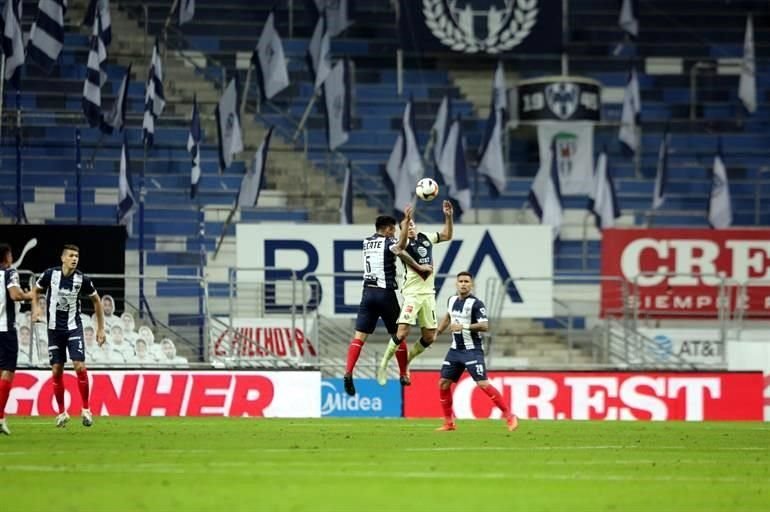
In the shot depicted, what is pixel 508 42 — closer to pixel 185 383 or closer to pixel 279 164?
pixel 279 164

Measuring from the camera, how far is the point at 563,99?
3506cm

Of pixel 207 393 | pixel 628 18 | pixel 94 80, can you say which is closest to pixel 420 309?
pixel 207 393

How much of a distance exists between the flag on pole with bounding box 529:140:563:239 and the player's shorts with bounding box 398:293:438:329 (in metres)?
12.6

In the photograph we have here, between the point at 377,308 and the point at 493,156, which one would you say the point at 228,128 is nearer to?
the point at 493,156

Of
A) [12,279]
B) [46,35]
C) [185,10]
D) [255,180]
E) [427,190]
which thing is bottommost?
[12,279]

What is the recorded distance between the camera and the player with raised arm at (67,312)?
18.4 meters

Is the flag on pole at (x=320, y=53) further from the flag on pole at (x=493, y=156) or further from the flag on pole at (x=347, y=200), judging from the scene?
the flag on pole at (x=493, y=156)

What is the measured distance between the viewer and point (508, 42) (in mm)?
36094

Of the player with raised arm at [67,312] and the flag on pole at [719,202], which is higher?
the flag on pole at [719,202]

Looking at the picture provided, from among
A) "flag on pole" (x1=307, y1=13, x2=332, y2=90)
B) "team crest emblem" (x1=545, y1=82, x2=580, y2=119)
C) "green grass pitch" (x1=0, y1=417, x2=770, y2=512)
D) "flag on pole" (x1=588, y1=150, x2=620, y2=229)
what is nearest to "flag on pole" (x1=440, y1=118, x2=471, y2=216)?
"flag on pole" (x1=588, y1=150, x2=620, y2=229)

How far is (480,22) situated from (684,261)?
8.05 metres

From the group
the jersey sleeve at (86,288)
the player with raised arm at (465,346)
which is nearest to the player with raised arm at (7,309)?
the jersey sleeve at (86,288)

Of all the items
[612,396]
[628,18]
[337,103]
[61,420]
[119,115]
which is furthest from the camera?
[628,18]

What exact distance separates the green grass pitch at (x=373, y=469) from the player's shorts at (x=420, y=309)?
4.52ft
